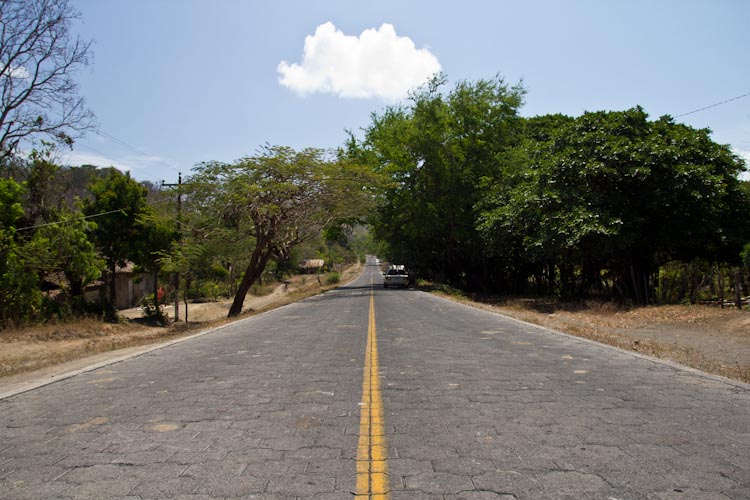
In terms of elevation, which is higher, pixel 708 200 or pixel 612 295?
pixel 708 200

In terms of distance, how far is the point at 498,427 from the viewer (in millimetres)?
5211

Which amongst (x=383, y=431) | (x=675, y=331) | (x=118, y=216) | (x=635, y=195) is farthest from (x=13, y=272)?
(x=635, y=195)

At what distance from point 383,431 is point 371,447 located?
1.55 ft

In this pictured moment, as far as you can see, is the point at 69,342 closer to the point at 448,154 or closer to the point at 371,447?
the point at 371,447

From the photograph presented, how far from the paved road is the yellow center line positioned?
18 mm

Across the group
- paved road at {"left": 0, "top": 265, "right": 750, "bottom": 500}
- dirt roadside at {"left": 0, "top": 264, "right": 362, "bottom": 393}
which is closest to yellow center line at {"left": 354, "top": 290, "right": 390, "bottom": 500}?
paved road at {"left": 0, "top": 265, "right": 750, "bottom": 500}

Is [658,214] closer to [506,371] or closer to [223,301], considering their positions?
[506,371]

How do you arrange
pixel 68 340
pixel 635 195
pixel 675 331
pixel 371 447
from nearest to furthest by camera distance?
pixel 371 447
pixel 675 331
pixel 635 195
pixel 68 340

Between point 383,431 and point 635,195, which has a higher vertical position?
point 635,195

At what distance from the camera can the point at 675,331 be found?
48.1 ft

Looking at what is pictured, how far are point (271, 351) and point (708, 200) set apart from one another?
16883mm

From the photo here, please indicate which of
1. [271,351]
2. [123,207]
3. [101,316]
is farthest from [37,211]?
[271,351]

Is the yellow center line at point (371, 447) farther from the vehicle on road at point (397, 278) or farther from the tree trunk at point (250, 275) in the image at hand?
the vehicle on road at point (397, 278)

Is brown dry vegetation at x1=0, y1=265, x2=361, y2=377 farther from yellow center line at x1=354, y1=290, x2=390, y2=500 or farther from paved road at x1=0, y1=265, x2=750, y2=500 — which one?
yellow center line at x1=354, y1=290, x2=390, y2=500
